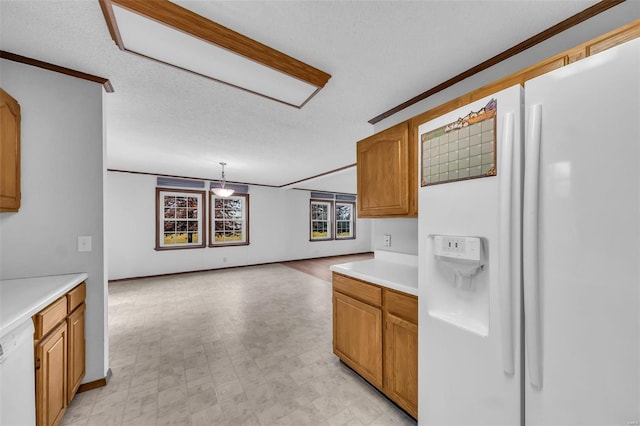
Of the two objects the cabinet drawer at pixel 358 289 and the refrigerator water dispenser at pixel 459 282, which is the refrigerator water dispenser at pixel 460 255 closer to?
the refrigerator water dispenser at pixel 459 282

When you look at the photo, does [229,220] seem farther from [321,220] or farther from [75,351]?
[75,351]

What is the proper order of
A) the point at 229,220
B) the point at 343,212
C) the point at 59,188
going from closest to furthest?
the point at 59,188
the point at 229,220
the point at 343,212

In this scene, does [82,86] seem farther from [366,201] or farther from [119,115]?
[366,201]

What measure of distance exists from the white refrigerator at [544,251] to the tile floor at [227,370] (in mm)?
952

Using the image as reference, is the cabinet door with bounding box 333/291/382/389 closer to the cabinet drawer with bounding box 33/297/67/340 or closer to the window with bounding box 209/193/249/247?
the cabinet drawer with bounding box 33/297/67/340

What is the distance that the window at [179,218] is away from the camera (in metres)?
6.07

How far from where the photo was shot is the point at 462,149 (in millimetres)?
1204

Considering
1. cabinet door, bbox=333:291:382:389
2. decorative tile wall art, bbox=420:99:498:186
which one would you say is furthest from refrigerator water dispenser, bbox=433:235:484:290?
cabinet door, bbox=333:291:382:389

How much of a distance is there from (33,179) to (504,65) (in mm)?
3522

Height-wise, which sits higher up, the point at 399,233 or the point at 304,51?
the point at 304,51

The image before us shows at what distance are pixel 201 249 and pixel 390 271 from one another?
19.0ft

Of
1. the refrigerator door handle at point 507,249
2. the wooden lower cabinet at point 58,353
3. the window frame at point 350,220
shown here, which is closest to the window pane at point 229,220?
the window frame at point 350,220

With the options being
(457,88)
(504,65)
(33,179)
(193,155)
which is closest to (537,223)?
(504,65)

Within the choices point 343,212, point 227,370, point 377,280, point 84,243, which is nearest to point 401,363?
point 377,280
